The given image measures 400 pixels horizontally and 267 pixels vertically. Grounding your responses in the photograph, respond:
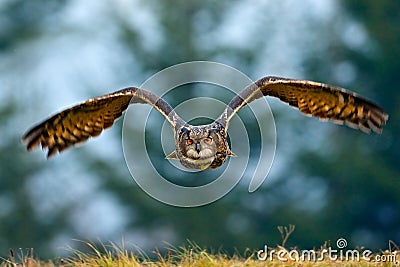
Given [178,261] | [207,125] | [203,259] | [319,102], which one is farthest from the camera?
[319,102]

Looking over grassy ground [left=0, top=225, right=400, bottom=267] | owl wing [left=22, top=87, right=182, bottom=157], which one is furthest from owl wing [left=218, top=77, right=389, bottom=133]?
grassy ground [left=0, top=225, right=400, bottom=267]

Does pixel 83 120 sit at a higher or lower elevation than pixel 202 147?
higher

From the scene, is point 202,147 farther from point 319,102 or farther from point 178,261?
point 319,102

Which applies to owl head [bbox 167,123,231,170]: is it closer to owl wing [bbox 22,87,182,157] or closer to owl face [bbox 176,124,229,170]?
owl face [bbox 176,124,229,170]

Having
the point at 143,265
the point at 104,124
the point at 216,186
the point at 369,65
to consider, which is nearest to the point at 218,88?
the point at 216,186

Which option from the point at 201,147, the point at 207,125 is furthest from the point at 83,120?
the point at 201,147

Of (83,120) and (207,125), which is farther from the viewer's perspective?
(83,120)

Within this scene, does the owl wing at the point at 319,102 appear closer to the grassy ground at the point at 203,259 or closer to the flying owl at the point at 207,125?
the flying owl at the point at 207,125
